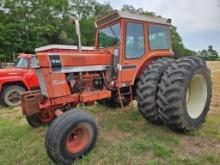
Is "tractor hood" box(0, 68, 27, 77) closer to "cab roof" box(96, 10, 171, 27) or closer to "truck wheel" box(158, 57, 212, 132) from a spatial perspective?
"cab roof" box(96, 10, 171, 27)

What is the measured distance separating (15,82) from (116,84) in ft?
15.4

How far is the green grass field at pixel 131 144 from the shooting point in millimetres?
3531

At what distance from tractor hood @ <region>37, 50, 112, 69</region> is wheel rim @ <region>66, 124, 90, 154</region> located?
3.76ft

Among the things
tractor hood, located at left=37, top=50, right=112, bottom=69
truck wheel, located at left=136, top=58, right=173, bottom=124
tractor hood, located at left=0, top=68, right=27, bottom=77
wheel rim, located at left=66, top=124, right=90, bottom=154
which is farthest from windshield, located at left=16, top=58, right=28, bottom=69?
wheel rim, located at left=66, top=124, right=90, bottom=154

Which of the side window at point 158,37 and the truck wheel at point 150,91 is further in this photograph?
the side window at point 158,37

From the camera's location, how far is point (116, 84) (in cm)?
478

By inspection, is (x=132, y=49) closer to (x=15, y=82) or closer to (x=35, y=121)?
(x=35, y=121)

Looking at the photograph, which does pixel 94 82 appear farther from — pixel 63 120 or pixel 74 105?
pixel 63 120

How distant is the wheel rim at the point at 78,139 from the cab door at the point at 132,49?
5.03 feet

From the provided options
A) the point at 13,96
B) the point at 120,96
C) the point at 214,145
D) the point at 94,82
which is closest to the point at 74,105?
the point at 94,82

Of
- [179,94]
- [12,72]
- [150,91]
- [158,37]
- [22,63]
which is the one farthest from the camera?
[22,63]

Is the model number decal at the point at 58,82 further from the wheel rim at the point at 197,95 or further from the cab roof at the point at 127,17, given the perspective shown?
the wheel rim at the point at 197,95

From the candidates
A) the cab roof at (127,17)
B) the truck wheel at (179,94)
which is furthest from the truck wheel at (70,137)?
the cab roof at (127,17)

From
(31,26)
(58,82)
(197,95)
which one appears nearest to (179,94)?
(197,95)
